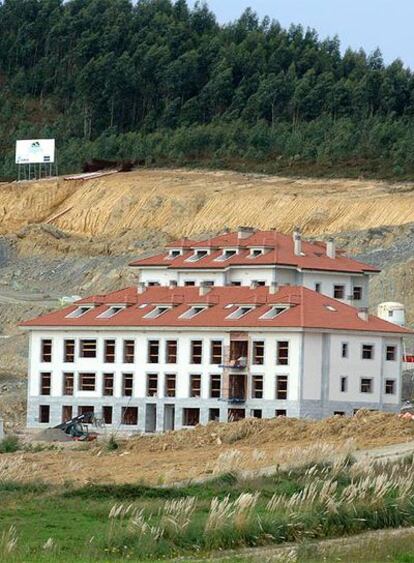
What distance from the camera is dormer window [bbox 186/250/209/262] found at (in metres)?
95.0

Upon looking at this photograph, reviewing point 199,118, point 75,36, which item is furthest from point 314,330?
point 75,36

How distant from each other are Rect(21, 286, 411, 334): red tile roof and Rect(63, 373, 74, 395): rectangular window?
84.0 inches

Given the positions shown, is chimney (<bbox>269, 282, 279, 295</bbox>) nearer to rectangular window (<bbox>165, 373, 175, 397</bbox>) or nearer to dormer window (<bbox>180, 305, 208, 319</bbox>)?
dormer window (<bbox>180, 305, 208, 319</bbox>)

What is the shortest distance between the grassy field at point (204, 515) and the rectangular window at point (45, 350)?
39230 mm

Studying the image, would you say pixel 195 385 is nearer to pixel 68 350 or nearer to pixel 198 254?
pixel 68 350

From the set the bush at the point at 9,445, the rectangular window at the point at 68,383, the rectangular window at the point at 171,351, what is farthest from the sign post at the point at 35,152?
the bush at the point at 9,445

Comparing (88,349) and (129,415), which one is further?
(88,349)

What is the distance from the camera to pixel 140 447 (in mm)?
59188

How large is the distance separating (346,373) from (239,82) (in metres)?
96.1

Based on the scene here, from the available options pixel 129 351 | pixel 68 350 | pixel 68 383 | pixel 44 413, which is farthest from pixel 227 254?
pixel 44 413

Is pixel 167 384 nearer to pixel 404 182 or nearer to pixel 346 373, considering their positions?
pixel 346 373

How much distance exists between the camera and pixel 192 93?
172 meters

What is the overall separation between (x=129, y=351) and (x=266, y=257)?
12007 millimetres

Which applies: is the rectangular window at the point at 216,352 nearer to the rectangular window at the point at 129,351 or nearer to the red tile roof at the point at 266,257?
the rectangular window at the point at 129,351
